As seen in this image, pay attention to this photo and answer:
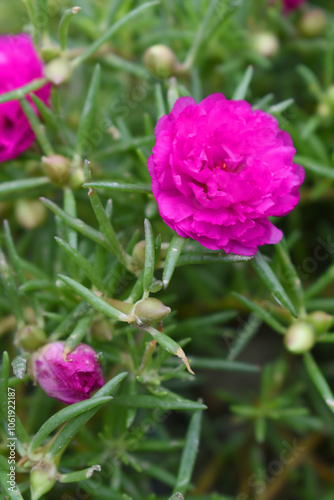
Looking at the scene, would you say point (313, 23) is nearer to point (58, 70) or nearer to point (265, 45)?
point (265, 45)

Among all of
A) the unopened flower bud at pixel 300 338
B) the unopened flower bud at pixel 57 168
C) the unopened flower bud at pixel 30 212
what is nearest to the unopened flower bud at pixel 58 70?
the unopened flower bud at pixel 57 168

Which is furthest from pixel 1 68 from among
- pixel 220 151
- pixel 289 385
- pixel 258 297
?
pixel 289 385

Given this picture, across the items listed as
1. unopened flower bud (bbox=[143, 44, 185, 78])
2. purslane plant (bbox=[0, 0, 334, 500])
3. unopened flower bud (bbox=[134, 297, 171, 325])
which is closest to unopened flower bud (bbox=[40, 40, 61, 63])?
purslane plant (bbox=[0, 0, 334, 500])

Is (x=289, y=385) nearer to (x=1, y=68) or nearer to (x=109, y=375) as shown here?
(x=109, y=375)

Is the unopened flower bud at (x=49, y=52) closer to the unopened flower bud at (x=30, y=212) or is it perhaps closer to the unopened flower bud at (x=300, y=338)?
the unopened flower bud at (x=30, y=212)

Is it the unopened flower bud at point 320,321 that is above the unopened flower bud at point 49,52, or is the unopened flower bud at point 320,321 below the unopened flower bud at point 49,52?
below

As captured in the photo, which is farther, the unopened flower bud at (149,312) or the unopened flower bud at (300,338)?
the unopened flower bud at (300,338)

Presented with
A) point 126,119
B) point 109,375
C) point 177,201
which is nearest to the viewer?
point 177,201
